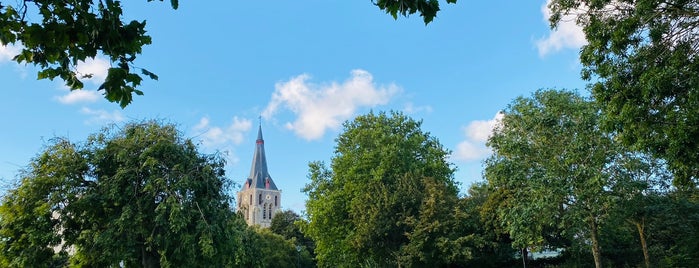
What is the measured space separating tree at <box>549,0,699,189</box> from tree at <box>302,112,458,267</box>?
1455cm

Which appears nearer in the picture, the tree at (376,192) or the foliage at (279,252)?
the tree at (376,192)

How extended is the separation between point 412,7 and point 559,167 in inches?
639

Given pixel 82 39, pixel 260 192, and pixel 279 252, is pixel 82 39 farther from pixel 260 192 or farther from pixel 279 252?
pixel 260 192

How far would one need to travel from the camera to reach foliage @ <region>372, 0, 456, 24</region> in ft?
13.8

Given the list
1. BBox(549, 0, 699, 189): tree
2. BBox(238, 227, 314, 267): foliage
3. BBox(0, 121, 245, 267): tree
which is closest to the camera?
BBox(549, 0, 699, 189): tree

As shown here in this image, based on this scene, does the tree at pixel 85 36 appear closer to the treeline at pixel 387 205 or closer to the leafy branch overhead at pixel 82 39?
the leafy branch overhead at pixel 82 39

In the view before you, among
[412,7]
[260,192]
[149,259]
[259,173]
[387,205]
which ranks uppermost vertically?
[259,173]

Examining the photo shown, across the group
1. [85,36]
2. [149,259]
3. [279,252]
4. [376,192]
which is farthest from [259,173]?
[85,36]

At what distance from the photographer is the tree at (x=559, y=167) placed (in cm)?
1773

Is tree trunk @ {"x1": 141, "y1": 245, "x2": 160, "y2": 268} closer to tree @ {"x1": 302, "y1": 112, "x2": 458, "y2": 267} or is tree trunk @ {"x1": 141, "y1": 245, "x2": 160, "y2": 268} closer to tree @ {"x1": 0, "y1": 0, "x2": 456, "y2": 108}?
tree @ {"x1": 302, "y1": 112, "x2": 458, "y2": 267}

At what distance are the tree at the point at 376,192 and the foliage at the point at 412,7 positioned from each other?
811 inches

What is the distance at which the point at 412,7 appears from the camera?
423 cm

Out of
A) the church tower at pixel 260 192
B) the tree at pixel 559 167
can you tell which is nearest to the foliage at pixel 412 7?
the tree at pixel 559 167

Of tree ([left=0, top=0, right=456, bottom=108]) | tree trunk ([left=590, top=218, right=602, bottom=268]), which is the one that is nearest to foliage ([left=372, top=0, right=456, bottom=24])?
tree ([left=0, top=0, right=456, bottom=108])
